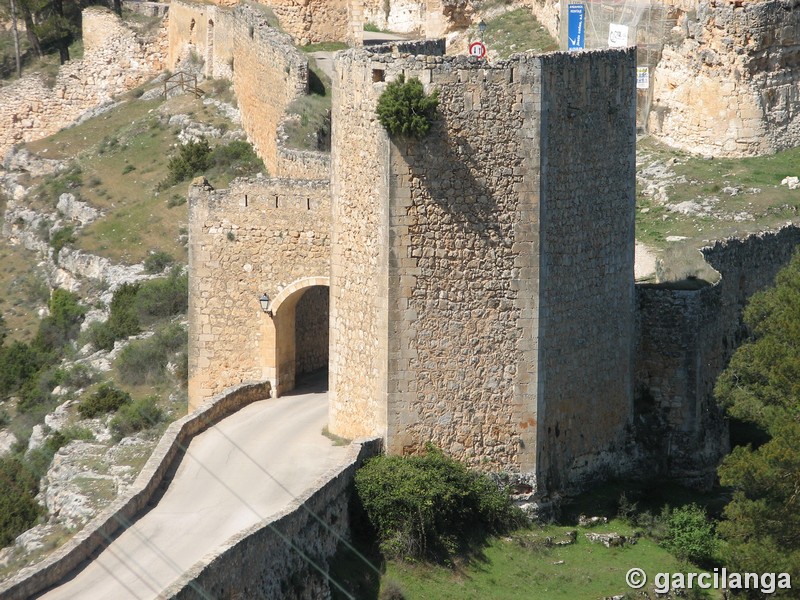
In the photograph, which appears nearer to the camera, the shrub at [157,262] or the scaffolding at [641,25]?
the shrub at [157,262]

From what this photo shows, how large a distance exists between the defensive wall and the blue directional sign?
520cm

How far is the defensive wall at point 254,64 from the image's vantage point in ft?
118

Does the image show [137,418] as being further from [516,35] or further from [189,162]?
[516,35]

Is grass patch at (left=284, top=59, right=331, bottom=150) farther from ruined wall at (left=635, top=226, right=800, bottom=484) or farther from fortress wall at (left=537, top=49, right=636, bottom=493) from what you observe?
fortress wall at (left=537, top=49, right=636, bottom=493)

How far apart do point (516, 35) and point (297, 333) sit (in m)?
16.4

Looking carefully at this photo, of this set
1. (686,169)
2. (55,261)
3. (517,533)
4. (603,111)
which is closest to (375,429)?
(517,533)

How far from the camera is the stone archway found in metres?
26.5

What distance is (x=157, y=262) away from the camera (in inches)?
1518

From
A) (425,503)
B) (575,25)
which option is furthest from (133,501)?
(575,25)

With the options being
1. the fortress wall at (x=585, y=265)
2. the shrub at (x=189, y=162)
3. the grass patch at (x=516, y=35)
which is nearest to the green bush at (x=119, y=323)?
the shrub at (x=189, y=162)

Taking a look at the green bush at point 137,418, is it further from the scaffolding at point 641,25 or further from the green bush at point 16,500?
the scaffolding at point 641,25

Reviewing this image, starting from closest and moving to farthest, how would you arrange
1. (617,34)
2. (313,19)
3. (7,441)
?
(7,441) → (617,34) → (313,19)

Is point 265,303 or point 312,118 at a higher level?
point 312,118

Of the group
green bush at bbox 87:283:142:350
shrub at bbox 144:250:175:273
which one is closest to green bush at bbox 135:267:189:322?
green bush at bbox 87:283:142:350
